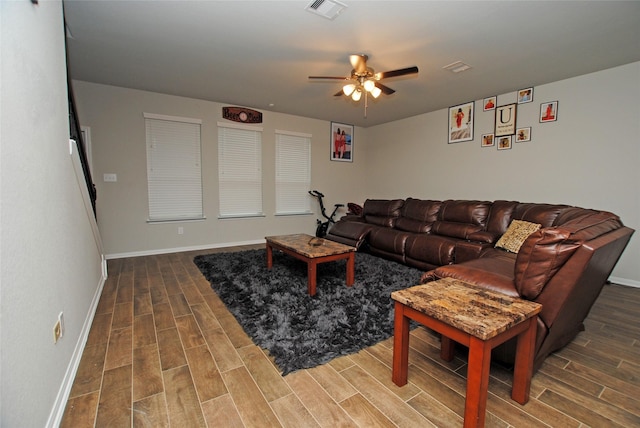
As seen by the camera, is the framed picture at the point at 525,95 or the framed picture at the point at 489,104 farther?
the framed picture at the point at 489,104

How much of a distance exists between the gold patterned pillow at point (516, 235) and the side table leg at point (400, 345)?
218 cm

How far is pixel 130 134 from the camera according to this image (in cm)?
441

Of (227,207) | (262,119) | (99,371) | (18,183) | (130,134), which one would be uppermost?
(262,119)

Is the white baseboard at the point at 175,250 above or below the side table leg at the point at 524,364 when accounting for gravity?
below

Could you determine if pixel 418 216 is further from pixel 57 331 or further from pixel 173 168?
pixel 57 331

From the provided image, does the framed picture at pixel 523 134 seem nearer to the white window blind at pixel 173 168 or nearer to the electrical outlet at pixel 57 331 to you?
the white window blind at pixel 173 168

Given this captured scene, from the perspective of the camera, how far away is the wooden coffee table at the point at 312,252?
2.94 metres

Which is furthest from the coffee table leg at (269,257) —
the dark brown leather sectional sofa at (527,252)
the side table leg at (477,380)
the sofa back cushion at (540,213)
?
the sofa back cushion at (540,213)

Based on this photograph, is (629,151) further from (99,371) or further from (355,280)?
(99,371)

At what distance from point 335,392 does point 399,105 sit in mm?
4696

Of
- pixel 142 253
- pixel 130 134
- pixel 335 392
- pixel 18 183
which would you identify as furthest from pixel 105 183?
pixel 335 392

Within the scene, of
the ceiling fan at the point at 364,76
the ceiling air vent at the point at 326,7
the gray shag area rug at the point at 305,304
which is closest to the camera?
the gray shag area rug at the point at 305,304

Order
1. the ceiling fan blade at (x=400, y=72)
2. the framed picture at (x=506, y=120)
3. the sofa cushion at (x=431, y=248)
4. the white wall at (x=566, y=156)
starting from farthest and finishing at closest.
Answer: the framed picture at (x=506, y=120) < the sofa cushion at (x=431, y=248) < the white wall at (x=566, y=156) < the ceiling fan blade at (x=400, y=72)

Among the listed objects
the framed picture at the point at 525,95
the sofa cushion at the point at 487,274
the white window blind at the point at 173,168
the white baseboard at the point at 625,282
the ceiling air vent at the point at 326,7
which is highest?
the ceiling air vent at the point at 326,7
